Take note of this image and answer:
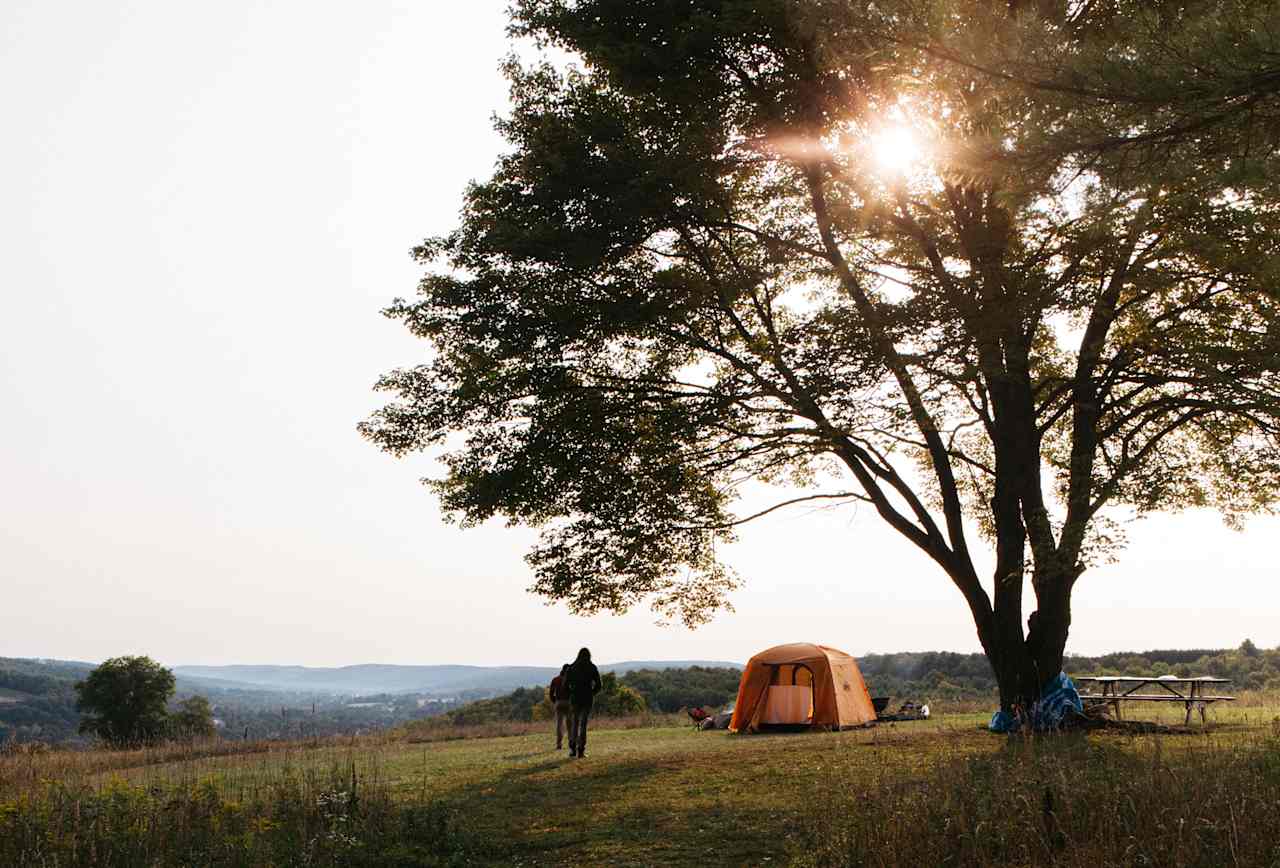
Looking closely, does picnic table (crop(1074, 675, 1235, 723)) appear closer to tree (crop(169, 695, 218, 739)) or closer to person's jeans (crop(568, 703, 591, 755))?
person's jeans (crop(568, 703, 591, 755))

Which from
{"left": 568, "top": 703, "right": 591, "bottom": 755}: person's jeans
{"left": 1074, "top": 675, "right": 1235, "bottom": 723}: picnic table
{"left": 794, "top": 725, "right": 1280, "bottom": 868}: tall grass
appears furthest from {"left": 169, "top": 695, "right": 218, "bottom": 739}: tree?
{"left": 794, "top": 725, "right": 1280, "bottom": 868}: tall grass

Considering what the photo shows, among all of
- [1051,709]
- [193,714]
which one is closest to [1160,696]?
[1051,709]

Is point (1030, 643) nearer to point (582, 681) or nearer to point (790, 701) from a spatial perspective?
point (790, 701)

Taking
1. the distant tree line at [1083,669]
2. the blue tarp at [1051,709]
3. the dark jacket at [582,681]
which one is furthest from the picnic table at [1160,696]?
the distant tree line at [1083,669]

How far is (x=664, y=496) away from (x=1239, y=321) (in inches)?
389

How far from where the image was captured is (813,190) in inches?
679

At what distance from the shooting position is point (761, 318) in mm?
18656

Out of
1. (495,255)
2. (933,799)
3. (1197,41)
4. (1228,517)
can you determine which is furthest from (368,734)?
(1197,41)

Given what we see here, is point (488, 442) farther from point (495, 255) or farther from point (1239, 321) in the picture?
point (1239, 321)

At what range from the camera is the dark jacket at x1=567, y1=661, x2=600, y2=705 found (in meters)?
16.4

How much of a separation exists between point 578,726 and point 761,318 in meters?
7.94

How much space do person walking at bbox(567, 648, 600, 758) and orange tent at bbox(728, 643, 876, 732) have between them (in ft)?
21.6

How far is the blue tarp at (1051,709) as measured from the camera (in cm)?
1648

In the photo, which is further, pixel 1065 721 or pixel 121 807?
pixel 1065 721
